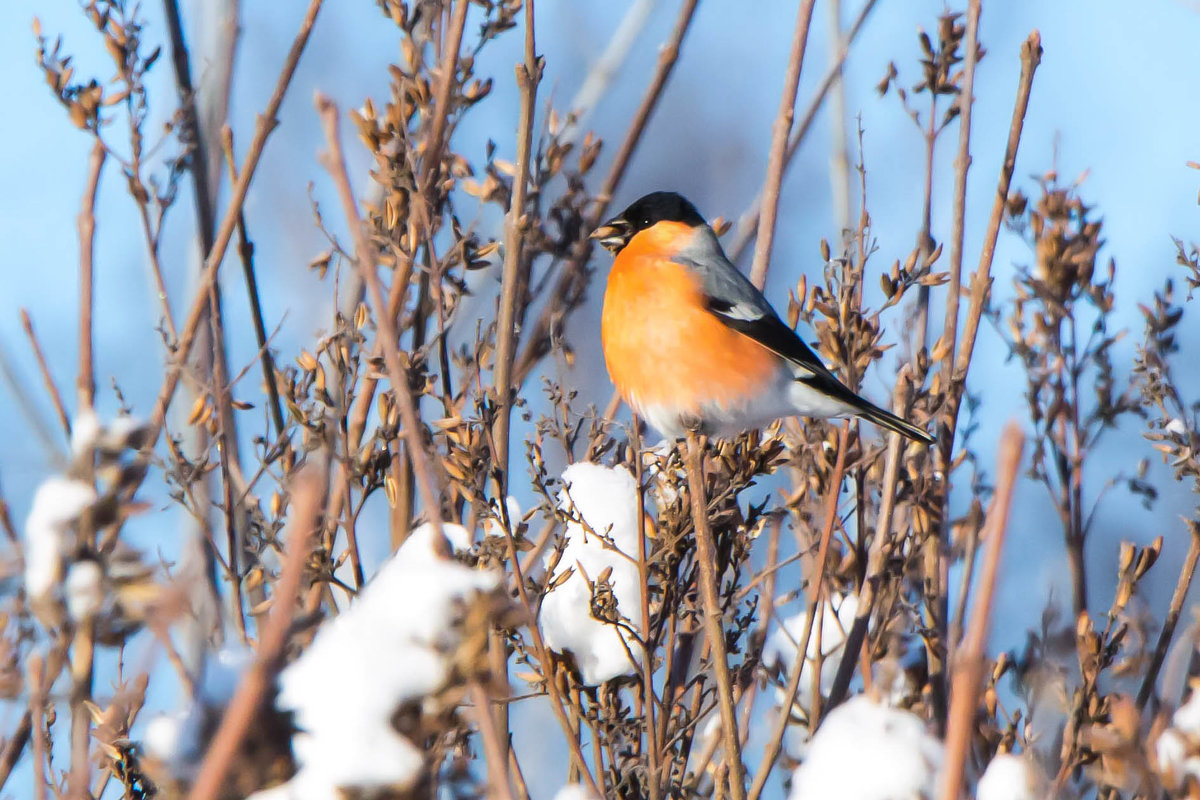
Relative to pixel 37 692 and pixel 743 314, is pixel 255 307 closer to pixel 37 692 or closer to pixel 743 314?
pixel 37 692

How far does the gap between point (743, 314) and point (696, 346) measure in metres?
0.14

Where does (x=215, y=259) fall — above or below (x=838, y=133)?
below

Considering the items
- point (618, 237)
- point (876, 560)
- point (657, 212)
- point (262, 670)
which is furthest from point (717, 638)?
point (657, 212)

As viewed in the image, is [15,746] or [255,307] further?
[255,307]

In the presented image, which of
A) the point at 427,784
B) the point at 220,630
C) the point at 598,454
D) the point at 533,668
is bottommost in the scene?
the point at 427,784

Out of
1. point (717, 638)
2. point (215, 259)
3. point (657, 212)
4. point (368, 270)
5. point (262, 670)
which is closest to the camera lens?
point (262, 670)

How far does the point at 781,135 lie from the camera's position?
1.93 metres

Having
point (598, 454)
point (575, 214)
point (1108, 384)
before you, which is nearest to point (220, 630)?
point (598, 454)

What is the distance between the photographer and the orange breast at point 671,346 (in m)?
2.88

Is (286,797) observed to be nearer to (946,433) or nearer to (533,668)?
(533,668)

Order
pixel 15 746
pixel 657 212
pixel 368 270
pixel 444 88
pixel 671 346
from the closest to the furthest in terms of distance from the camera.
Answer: pixel 368 270 → pixel 15 746 → pixel 444 88 → pixel 671 346 → pixel 657 212

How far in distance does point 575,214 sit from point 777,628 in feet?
2.96

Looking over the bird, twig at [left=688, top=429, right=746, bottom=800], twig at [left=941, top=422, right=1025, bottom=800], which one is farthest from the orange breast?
twig at [left=941, top=422, right=1025, bottom=800]

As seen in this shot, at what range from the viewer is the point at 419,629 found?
2.49ft
